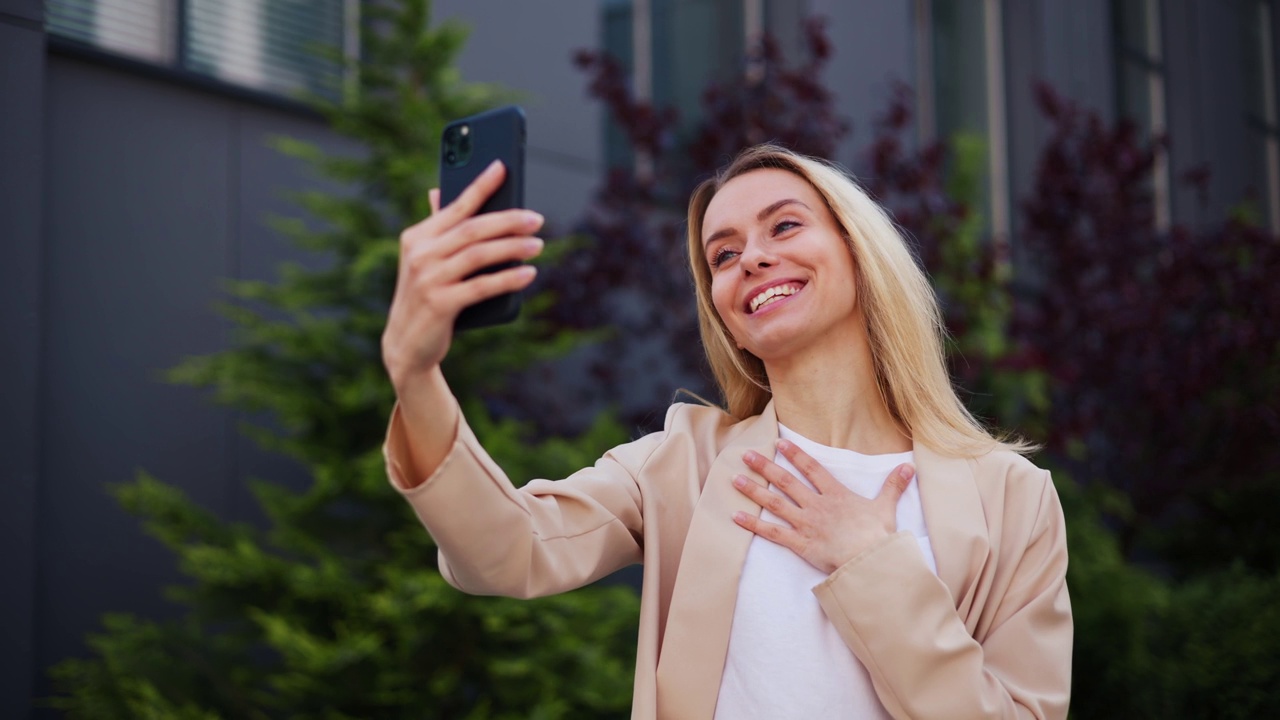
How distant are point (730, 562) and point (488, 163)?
32.5 inches

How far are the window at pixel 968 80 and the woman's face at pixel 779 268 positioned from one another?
9.04m

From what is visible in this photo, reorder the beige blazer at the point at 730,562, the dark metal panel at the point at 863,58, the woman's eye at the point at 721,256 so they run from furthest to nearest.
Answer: the dark metal panel at the point at 863,58 → the woman's eye at the point at 721,256 → the beige blazer at the point at 730,562

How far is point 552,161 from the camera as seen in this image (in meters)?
6.60

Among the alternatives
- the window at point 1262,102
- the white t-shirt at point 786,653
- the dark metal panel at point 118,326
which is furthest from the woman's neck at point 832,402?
the window at point 1262,102

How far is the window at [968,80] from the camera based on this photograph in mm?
11172

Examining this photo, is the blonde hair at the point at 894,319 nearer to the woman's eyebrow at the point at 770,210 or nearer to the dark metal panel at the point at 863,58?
the woman's eyebrow at the point at 770,210

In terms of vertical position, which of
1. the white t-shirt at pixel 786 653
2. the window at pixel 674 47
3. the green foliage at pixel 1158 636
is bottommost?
the green foliage at pixel 1158 636

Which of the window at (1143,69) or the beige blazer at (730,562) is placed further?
the window at (1143,69)

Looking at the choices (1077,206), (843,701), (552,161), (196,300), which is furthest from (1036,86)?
(843,701)

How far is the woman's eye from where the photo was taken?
227cm

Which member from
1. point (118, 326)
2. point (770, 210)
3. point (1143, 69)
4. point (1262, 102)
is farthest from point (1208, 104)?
point (770, 210)

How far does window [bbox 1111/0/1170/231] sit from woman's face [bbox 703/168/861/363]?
1259 cm

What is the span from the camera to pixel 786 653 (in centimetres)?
194

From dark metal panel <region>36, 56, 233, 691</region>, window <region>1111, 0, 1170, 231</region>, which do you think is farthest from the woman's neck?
window <region>1111, 0, 1170, 231</region>
